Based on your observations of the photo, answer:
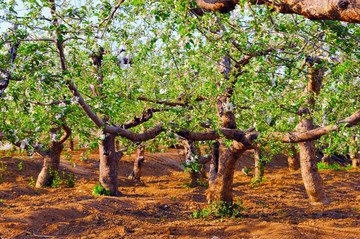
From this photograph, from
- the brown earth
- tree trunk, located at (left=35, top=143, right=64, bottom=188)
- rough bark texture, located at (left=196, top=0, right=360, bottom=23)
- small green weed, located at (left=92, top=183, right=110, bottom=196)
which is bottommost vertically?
the brown earth

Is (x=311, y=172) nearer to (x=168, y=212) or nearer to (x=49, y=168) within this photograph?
(x=168, y=212)

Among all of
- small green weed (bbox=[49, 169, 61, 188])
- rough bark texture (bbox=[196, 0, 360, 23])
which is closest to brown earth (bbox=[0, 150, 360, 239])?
small green weed (bbox=[49, 169, 61, 188])

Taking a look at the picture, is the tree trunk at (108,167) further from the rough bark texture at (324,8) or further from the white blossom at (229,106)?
the rough bark texture at (324,8)

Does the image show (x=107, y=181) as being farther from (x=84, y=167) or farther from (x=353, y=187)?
(x=353, y=187)

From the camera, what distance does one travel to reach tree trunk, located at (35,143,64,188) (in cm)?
1445

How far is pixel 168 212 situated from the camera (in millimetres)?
10398

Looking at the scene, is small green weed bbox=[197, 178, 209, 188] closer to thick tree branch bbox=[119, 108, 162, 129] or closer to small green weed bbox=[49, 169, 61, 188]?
thick tree branch bbox=[119, 108, 162, 129]

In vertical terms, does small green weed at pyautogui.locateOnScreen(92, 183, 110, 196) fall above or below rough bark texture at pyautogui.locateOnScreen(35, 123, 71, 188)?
below

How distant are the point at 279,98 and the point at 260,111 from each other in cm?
54

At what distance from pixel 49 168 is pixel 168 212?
6919 millimetres

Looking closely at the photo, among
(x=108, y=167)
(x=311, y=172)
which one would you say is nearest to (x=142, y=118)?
(x=108, y=167)

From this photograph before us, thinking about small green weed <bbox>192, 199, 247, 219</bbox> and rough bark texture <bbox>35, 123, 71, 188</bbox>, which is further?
rough bark texture <bbox>35, 123, 71, 188</bbox>

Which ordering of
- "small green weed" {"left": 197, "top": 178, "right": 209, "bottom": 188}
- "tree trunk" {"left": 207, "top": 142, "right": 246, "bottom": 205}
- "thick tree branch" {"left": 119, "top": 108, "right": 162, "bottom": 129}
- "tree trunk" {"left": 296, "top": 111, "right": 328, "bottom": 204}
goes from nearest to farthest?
"tree trunk" {"left": 207, "top": 142, "right": 246, "bottom": 205}, "thick tree branch" {"left": 119, "top": 108, "right": 162, "bottom": 129}, "tree trunk" {"left": 296, "top": 111, "right": 328, "bottom": 204}, "small green weed" {"left": 197, "top": 178, "right": 209, "bottom": 188}

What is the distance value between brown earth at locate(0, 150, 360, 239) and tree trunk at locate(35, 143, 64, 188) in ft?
2.44
